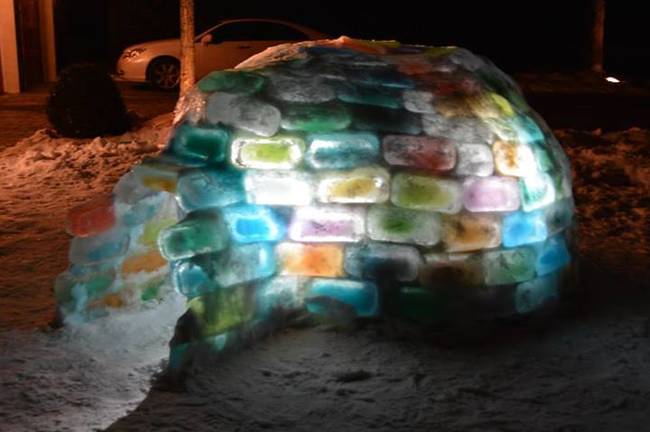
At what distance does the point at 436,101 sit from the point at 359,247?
0.94 metres

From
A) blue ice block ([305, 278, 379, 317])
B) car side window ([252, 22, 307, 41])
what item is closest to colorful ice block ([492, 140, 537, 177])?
blue ice block ([305, 278, 379, 317])

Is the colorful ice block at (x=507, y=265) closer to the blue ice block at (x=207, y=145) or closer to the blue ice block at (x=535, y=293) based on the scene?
the blue ice block at (x=535, y=293)

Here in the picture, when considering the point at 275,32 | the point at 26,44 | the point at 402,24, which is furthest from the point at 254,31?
the point at 402,24

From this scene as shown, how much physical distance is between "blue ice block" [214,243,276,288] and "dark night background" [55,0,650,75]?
21606mm

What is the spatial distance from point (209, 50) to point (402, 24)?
13.3m

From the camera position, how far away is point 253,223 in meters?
4.70

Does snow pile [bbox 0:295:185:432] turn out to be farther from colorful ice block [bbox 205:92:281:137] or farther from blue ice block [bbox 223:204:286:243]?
colorful ice block [bbox 205:92:281:137]

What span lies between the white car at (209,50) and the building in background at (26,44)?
6.12 ft

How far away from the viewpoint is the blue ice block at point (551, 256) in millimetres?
5105

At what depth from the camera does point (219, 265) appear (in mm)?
4398

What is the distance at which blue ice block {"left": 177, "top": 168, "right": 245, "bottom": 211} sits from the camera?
440cm

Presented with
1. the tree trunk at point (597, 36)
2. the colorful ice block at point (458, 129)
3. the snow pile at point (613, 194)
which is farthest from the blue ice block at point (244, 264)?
the tree trunk at point (597, 36)

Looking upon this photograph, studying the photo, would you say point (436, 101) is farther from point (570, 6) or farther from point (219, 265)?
point (570, 6)

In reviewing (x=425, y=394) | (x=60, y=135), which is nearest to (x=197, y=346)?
(x=425, y=394)
